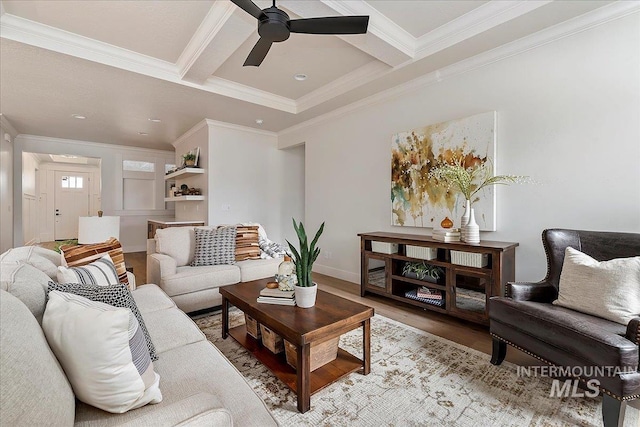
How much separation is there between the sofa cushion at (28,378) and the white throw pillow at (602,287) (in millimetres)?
2425

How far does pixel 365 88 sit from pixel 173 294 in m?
3.16

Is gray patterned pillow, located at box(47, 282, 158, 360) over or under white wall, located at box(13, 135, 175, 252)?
under

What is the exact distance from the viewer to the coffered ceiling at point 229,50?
7.70 feet

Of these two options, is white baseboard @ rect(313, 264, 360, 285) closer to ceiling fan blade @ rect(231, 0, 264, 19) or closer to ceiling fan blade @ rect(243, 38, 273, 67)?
ceiling fan blade @ rect(243, 38, 273, 67)

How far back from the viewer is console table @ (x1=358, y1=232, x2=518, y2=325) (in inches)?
98.3

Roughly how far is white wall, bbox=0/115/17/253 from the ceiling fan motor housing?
5.39m

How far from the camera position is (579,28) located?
7.71 feet

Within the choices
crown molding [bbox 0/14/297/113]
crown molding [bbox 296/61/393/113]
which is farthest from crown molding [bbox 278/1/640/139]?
crown molding [bbox 0/14/297/113]

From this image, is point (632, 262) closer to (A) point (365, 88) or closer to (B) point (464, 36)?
(B) point (464, 36)

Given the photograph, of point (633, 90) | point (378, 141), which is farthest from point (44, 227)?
point (633, 90)

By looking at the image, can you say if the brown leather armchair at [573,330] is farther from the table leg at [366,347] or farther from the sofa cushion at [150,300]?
the sofa cushion at [150,300]

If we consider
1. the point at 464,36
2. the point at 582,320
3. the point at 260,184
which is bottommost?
the point at 582,320

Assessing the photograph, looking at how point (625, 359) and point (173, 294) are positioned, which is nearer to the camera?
point (625, 359)

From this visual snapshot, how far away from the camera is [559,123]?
2.47 m
